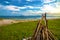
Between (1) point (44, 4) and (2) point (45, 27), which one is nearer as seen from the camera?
(2) point (45, 27)

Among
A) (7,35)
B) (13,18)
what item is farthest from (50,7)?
(7,35)

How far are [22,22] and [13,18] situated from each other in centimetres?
12

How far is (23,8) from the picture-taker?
2.42 meters

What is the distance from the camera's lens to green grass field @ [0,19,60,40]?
93.8 inches

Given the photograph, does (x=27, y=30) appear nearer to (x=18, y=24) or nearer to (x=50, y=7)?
(x=18, y=24)

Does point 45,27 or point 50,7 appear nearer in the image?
point 45,27

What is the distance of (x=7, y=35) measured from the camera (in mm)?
2385

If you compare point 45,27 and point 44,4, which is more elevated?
point 44,4

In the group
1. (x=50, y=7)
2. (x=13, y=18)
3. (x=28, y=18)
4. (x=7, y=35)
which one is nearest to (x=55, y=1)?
(x=50, y=7)

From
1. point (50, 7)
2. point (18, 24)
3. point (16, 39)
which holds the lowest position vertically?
point (16, 39)

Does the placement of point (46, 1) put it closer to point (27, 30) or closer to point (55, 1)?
point (55, 1)

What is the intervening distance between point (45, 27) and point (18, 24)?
46 cm

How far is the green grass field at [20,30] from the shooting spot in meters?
2.38

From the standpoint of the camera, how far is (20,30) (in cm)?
242
